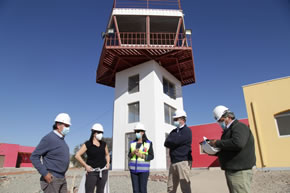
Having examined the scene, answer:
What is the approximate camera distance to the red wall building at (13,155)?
91.9ft

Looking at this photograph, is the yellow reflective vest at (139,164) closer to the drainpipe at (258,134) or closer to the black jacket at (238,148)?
the black jacket at (238,148)

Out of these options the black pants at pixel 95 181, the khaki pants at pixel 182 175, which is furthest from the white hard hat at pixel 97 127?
the khaki pants at pixel 182 175

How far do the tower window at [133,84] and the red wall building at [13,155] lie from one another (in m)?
25.4

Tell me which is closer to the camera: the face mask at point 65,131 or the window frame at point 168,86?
the face mask at point 65,131

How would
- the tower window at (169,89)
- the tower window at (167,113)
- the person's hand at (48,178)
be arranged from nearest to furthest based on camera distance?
1. the person's hand at (48,178)
2. the tower window at (167,113)
3. the tower window at (169,89)

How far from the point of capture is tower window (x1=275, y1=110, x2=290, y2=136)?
958 centimetres

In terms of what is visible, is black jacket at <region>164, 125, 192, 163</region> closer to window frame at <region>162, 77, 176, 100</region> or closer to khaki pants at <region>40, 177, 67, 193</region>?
khaki pants at <region>40, 177, 67, 193</region>

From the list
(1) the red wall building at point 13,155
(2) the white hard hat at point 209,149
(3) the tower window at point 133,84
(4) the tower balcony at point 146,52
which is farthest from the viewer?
(1) the red wall building at point 13,155

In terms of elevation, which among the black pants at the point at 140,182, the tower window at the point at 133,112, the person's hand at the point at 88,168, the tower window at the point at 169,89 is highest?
the tower window at the point at 169,89

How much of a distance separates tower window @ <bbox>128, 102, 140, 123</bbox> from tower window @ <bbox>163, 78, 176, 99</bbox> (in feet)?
9.07

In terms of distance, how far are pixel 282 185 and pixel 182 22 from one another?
1155 cm

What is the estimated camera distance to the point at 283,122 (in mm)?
9711

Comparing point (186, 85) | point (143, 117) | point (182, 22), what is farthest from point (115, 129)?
point (182, 22)

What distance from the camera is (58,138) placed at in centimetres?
281
